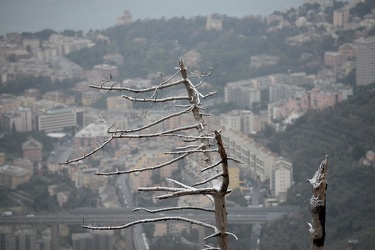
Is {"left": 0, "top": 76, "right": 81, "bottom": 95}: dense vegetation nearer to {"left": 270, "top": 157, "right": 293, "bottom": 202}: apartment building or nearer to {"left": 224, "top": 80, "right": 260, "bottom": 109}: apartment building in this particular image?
{"left": 224, "top": 80, "right": 260, "bottom": 109}: apartment building

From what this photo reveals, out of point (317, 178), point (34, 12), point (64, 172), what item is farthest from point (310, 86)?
point (317, 178)

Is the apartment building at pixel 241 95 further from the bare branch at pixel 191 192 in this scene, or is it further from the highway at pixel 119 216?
the bare branch at pixel 191 192

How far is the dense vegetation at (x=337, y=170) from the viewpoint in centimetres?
884

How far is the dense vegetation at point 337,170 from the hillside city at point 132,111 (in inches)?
10.9

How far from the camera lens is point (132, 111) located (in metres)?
17.1

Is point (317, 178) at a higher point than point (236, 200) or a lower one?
higher

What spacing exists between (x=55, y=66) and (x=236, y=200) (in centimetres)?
1101

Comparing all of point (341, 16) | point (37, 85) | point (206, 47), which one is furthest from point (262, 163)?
point (341, 16)

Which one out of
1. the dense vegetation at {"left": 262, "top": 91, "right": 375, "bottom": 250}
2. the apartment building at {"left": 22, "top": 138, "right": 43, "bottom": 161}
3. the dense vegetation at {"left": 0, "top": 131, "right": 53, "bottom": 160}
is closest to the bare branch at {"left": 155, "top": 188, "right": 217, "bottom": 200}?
the dense vegetation at {"left": 262, "top": 91, "right": 375, "bottom": 250}

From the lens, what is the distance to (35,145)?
1507 cm

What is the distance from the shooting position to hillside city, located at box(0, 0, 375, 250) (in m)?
11.8

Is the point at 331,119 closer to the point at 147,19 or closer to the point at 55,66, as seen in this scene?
the point at 55,66

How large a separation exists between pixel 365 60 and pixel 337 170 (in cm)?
733

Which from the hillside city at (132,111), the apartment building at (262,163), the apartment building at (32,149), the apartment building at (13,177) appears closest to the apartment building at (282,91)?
the hillside city at (132,111)
